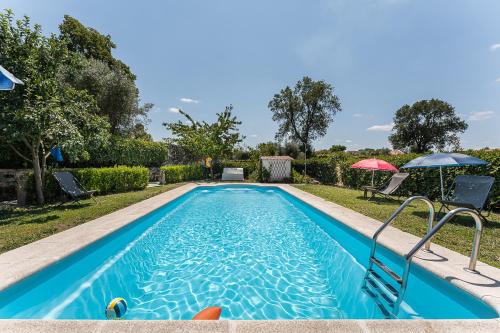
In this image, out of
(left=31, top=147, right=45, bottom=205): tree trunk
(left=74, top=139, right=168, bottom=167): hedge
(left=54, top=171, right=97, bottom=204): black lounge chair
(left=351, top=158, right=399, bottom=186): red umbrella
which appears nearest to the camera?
(left=54, top=171, right=97, bottom=204): black lounge chair

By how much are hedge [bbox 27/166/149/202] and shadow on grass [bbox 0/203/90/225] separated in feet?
4.21

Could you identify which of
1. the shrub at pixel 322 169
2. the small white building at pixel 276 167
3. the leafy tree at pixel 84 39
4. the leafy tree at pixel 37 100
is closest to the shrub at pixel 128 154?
the leafy tree at pixel 37 100

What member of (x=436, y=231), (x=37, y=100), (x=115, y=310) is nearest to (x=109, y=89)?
(x=37, y=100)

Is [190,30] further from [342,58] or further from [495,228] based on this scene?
[495,228]

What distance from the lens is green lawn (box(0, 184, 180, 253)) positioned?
443 centimetres

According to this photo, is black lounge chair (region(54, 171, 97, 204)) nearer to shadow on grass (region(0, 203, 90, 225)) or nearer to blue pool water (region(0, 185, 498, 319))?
shadow on grass (region(0, 203, 90, 225))

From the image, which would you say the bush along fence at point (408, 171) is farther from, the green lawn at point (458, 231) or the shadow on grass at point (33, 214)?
the shadow on grass at point (33, 214)

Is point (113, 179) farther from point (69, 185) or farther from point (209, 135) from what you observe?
point (209, 135)

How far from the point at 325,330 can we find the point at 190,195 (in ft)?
37.7

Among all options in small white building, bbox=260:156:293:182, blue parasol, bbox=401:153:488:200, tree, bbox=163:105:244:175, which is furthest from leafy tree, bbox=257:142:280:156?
blue parasol, bbox=401:153:488:200

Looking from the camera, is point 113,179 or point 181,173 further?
point 181,173

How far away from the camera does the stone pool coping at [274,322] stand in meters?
2.07

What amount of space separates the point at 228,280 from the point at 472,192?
656cm

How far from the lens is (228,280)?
394 centimetres
